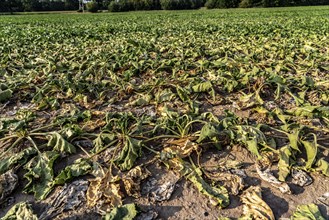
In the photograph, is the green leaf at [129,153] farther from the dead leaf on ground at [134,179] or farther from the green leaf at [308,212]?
the green leaf at [308,212]

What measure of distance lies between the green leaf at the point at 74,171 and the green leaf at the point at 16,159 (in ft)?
1.24

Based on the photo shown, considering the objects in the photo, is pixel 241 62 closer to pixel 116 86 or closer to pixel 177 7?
pixel 116 86

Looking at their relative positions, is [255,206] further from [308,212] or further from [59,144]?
[59,144]

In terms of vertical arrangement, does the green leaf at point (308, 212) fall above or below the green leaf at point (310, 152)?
below

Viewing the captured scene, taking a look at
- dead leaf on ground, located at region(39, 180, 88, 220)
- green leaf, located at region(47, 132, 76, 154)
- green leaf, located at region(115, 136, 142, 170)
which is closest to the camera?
dead leaf on ground, located at region(39, 180, 88, 220)

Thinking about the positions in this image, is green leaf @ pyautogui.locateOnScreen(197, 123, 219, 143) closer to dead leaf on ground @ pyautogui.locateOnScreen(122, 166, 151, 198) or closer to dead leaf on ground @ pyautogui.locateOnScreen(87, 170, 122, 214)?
dead leaf on ground @ pyautogui.locateOnScreen(122, 166, 151, 198)

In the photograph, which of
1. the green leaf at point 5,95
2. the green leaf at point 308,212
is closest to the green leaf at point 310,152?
the green leaf at point 308,212

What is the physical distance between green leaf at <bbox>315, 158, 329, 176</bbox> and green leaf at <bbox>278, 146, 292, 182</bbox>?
21cm

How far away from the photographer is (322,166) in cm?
217

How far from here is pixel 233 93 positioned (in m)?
3.78

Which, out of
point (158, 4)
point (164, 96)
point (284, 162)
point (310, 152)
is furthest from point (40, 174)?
point (158, 4)

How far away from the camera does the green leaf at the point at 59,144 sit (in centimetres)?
240

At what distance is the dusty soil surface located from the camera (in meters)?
1.88

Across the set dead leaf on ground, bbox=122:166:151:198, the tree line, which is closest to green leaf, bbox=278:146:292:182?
dead leaf on ground, bbox=122:166:151:198
